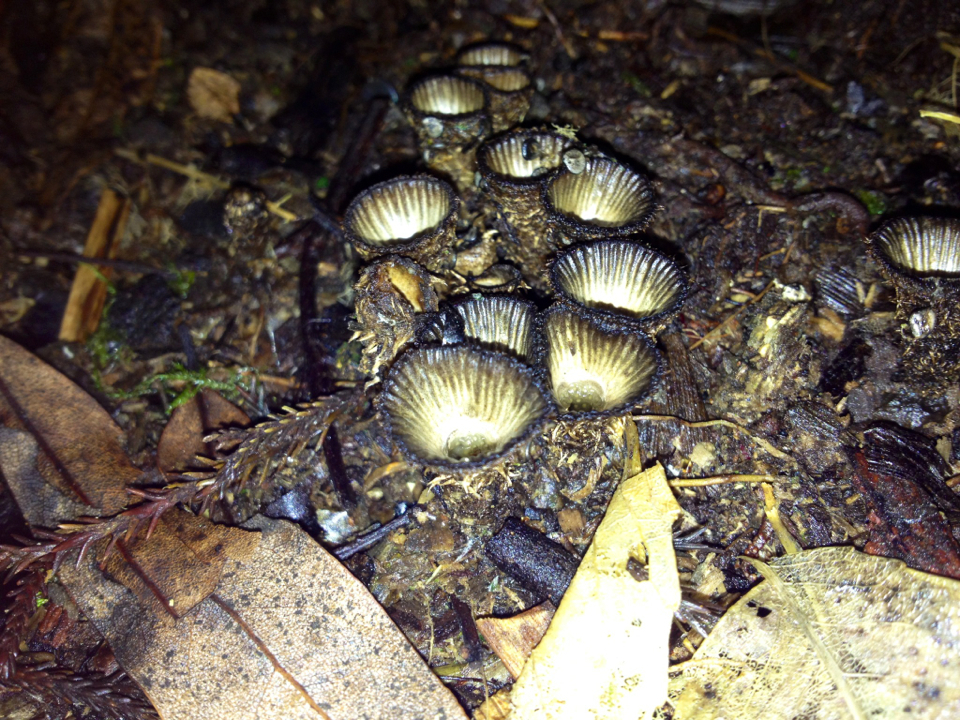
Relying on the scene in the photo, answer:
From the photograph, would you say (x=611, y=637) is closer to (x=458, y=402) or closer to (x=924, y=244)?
(x=458, y=402)

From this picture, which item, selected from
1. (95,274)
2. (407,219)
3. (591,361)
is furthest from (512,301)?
(95,274)

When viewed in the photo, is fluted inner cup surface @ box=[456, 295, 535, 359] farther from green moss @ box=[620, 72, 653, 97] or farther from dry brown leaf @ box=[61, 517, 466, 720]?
green moss @ box=[620, 72, 653, 97]

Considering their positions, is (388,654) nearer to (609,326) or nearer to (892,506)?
(609,326)

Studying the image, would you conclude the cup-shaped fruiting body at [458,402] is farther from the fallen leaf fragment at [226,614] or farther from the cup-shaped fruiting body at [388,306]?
the fallen leaf fragment at [226,614]

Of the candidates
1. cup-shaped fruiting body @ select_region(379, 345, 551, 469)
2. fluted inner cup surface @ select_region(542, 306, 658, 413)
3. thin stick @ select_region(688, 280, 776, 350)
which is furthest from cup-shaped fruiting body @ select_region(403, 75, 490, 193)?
thin stick @ select_region(688, 280, 776, 350)

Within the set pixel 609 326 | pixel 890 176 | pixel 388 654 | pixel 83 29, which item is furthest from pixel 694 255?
pixel 83 29

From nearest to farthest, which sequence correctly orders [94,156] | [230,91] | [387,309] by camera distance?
1. [387,309]
2. [94,156]
3. [230,91]

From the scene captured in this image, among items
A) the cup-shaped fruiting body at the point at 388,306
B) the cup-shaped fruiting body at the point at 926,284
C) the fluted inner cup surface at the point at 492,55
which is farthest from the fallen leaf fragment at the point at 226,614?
the fluted inner cup surface at the point at 492,55
